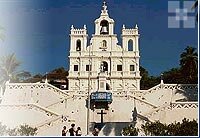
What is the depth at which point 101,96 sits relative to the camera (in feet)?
83.9

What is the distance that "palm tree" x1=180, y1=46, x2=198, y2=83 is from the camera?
92.3ft

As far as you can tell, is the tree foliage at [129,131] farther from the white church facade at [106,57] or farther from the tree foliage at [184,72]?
the white church facade at [106,57]

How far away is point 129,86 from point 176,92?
11.9 feet

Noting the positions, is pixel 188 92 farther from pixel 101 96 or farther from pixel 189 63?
pixel 101 96

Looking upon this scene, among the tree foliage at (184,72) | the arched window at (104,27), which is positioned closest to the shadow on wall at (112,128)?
the tree foliage at (184,72)

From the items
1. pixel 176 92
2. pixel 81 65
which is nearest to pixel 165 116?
pixel 176 92

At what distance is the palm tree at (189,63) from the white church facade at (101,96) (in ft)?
6.08

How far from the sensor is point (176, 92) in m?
27.0

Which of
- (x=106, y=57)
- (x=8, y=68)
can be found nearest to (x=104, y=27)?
(x=106, y=57)

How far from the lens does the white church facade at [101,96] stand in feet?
71.6

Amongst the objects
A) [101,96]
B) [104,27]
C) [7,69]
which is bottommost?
[101,96]

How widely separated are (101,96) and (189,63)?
20.5ft

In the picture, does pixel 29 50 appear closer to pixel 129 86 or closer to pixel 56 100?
pixel 56 100

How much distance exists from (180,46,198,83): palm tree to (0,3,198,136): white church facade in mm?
1852
